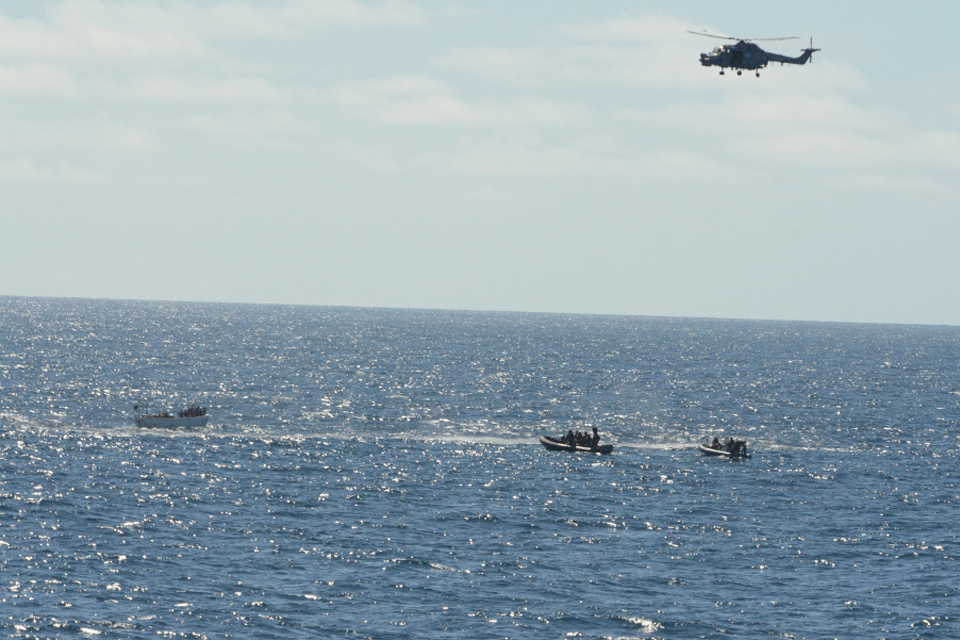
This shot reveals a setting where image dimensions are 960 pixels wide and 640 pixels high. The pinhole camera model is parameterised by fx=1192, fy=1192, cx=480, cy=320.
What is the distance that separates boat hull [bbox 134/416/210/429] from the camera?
116m

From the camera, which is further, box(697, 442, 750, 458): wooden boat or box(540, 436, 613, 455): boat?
box(540, 436, 613, 455): boat

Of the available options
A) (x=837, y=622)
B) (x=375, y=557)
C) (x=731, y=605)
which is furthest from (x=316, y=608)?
(x=837, y=622)

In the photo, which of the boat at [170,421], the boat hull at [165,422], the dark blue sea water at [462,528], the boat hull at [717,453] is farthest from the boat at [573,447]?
the boat hull at [165,422]

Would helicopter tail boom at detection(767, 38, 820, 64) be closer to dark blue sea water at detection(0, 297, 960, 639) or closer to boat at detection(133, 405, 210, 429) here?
dark blue sea water at detection(0, 297, 960, 639)

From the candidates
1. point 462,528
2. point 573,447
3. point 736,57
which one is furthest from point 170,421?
point 736,57

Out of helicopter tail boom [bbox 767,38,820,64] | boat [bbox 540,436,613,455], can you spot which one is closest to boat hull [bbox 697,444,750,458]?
boat [bbox 540,436,613,455]

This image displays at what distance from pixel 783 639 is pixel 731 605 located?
519cm

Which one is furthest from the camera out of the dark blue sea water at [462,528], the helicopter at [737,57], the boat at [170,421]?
the boat at [170,421]

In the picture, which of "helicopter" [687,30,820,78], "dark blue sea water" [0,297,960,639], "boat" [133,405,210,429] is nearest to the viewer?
"dark blue sea water" [0,297,960,639]

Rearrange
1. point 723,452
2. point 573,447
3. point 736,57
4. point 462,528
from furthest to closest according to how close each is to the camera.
Result: point 573,447 < point 723,452 < point 736,57 < point 462,528

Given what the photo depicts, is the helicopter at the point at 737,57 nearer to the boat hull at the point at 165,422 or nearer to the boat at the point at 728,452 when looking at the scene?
the boat at the point at 728,452

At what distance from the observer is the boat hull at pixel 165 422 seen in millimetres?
116375

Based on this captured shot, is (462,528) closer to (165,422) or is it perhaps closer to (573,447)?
(573,447)

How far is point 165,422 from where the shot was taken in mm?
116375
